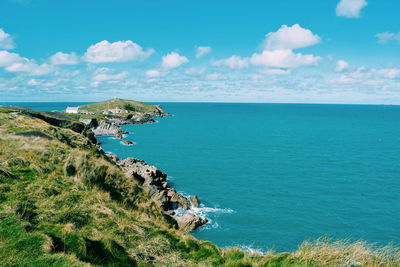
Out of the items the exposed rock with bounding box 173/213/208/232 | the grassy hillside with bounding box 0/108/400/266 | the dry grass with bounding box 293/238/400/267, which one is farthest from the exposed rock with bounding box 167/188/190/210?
the dry grass with bounding box 293/238/400/267

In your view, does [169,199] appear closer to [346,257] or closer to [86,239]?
[86,239]

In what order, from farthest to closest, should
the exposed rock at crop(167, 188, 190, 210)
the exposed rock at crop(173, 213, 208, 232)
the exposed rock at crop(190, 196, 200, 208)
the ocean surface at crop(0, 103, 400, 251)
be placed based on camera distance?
the exposed rock at crop(190, 196, 200, 208)
the exposed rock at crop(167, 188, 190, 210)
the ocean surface at crop(0, 103, 400, 251)
the exposed rock at crop(173, 213, 208, 232)

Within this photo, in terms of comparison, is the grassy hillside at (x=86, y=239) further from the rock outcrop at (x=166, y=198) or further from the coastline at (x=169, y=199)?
the rock outcrop at (x=166, y=198)

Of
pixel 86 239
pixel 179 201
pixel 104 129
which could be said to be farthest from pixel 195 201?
pixel 104 129

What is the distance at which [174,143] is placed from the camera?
102000 mm

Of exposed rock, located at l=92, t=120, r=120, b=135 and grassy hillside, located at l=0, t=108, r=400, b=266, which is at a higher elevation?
grassy hillside, located at l=0, t=108, r=400, b=266

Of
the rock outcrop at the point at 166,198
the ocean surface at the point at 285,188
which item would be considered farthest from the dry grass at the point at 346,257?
the rock outcrop at the point at 166,198

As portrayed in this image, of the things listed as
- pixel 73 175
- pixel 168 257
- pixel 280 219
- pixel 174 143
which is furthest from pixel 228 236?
pixel 174 143

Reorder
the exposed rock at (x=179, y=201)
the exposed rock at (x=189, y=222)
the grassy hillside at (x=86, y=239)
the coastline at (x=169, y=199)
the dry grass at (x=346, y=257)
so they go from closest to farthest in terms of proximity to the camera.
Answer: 1. the grassy hillside at (x=86, y=239)
2. the dry grass at (x=346, y=257)
3. the exposed rock at (x=189, y=222)
4. the coastline at (x=169, y=199)
5. the exposed rock at (x=179, y=201)

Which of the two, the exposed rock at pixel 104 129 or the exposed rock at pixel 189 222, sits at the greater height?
the exposed rock at pixel 104 129

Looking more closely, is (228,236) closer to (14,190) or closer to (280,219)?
(280,219)

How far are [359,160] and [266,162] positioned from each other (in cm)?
2697

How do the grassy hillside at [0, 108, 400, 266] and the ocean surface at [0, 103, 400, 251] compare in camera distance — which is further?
the ocean surface at [0, 103, 400, 251]

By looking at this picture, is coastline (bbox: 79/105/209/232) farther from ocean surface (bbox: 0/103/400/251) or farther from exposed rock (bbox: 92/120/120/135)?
exposed rock (bbox: 92/120/120/135)
